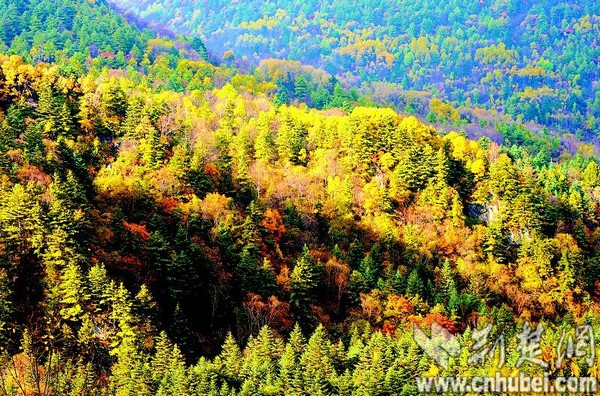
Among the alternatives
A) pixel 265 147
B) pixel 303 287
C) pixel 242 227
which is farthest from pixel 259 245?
pixel 265 147

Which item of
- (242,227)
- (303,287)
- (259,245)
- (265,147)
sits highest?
(265,147)

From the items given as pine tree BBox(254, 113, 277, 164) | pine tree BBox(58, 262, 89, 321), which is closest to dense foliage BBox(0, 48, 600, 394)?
pine tree BBox(58, 262, 89, 321)

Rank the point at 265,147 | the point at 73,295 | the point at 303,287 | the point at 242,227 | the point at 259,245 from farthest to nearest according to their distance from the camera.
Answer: the point at 265,147 → the point at 259,245 → the point at 242,227 → the point at 303,287 → the point at 73,295

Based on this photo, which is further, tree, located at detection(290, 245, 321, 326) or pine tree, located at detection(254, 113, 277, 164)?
pine tree, located at detection(254, 113, 277, 164)

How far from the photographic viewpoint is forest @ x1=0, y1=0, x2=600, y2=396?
4831 cm

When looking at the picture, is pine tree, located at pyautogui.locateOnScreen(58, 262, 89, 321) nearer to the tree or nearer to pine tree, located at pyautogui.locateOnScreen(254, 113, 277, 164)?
the tree

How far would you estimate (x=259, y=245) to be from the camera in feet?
227

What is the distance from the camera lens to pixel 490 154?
94.3 m

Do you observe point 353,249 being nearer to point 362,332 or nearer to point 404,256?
point 404,256

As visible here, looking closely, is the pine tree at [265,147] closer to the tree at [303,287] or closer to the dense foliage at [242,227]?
the dense foliage at [242,227]

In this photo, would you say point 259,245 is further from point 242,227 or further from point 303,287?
point 303,287

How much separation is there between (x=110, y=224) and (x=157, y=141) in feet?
58.6

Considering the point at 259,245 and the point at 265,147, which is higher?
the point at 265,147

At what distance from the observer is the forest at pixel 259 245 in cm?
4831
